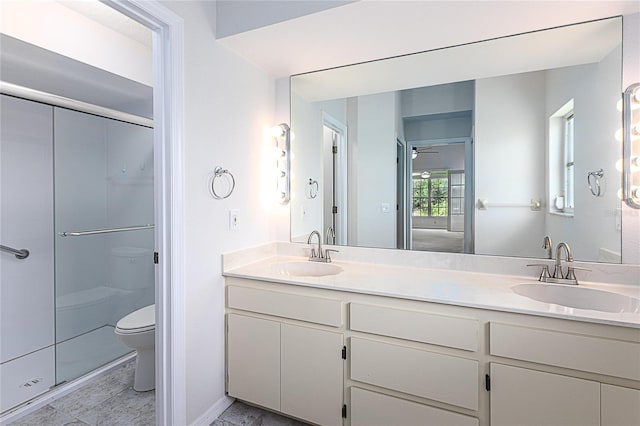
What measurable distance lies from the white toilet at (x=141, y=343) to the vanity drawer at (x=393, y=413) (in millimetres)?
1320

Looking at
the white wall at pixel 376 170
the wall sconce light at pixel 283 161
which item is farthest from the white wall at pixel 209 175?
the white wall at pixel 376 170

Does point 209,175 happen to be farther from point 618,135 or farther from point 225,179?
point 618,135

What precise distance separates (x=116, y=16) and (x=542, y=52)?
2376mm

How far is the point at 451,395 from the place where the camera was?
4.38 ft

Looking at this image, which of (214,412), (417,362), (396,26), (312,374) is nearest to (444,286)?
(417,362)

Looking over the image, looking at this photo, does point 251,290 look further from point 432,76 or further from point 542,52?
point 542,52

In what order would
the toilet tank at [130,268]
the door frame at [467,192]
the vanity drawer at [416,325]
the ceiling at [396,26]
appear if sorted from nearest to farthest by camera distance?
the vanity drawer at [416,325] → the ceiling at [396,26] → the door frame at [467,192] → the toilet tank at [130,268]

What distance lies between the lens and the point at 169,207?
1.53 m

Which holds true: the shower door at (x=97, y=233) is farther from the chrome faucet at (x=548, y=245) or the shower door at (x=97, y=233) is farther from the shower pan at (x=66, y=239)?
the chrome faucet at (x=548, y=245)

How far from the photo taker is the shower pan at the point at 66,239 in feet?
7.22

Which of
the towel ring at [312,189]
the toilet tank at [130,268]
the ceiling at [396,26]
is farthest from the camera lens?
the toilet tank at [130,268]

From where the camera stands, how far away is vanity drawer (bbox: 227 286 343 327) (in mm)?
1564

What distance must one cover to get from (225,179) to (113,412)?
1501mm

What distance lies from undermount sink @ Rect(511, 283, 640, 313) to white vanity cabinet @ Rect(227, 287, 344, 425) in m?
0.95
